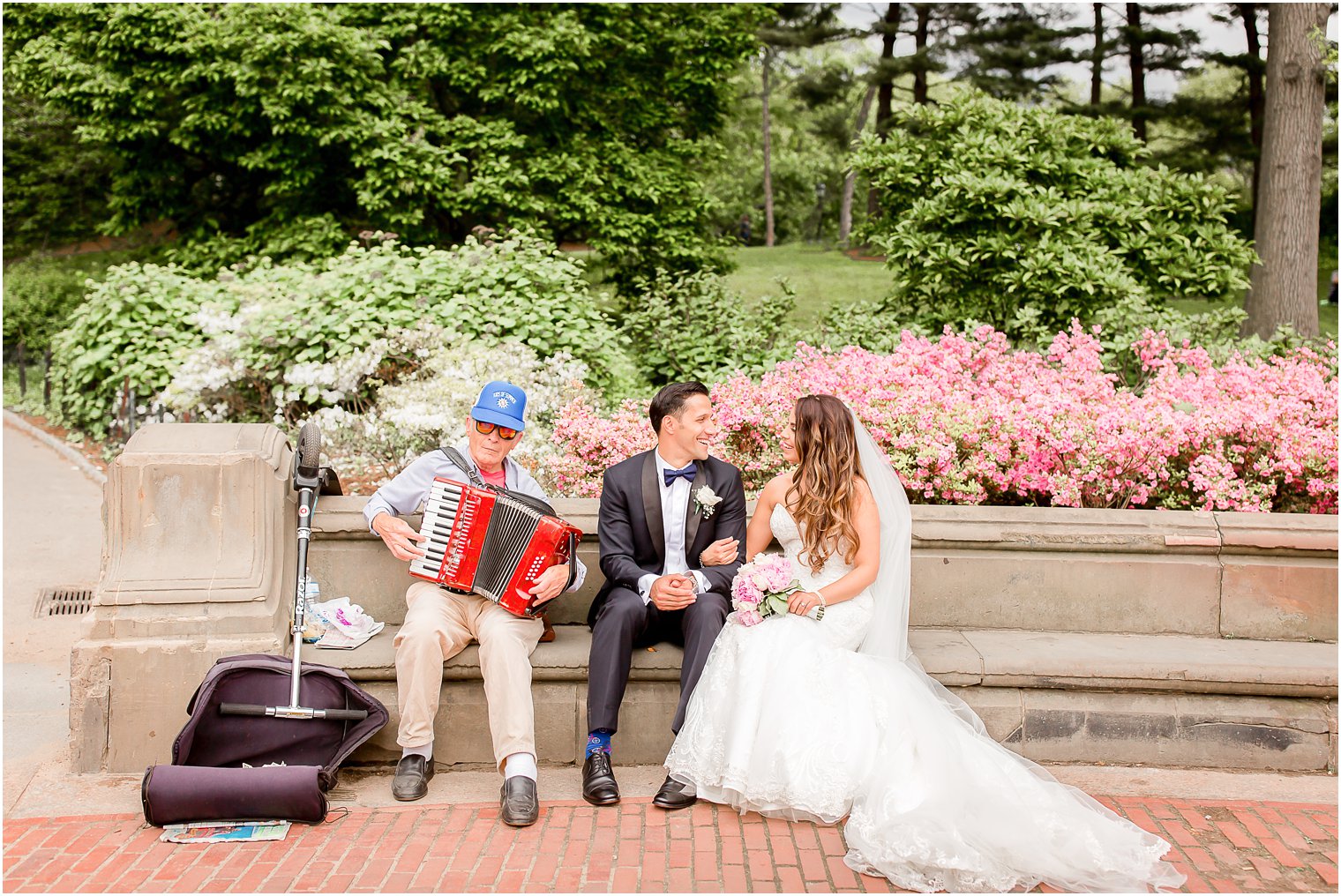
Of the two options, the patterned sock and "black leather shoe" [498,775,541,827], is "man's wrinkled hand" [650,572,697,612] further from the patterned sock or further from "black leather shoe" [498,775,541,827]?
"black leather shoe" [498,775,541,827]

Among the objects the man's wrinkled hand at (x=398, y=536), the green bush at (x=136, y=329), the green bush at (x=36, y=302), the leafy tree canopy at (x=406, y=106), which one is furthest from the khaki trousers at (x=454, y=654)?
the green bush at (x=36, y=302)

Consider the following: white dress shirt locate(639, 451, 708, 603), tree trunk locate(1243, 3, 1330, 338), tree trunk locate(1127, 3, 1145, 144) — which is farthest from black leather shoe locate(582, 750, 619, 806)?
tree trunk locate(1127, 3, 1145, 144)

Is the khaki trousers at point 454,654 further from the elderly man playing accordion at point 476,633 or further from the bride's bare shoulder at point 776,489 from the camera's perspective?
the bride's bare shoulder at point 776,489

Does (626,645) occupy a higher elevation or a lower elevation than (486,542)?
lower

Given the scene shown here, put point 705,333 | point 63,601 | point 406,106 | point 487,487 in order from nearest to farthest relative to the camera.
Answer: point 487,487, point 63,601, point 705,333, point 406,106

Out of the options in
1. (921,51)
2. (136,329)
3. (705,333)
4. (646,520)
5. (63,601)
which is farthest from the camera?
(921,51)

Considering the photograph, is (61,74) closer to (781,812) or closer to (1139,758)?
(781,812)

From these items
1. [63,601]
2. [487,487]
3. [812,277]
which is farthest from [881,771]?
[812,277]

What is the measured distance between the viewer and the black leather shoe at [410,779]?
14.3 ft

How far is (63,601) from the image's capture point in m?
6.81

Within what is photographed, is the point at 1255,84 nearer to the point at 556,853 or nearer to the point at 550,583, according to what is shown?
the point at 550,583

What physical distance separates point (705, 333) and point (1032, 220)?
9.83 feet

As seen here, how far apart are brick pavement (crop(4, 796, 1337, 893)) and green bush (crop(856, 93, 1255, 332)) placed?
5432 millimetres

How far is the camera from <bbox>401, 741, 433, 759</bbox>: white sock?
4492 mm
